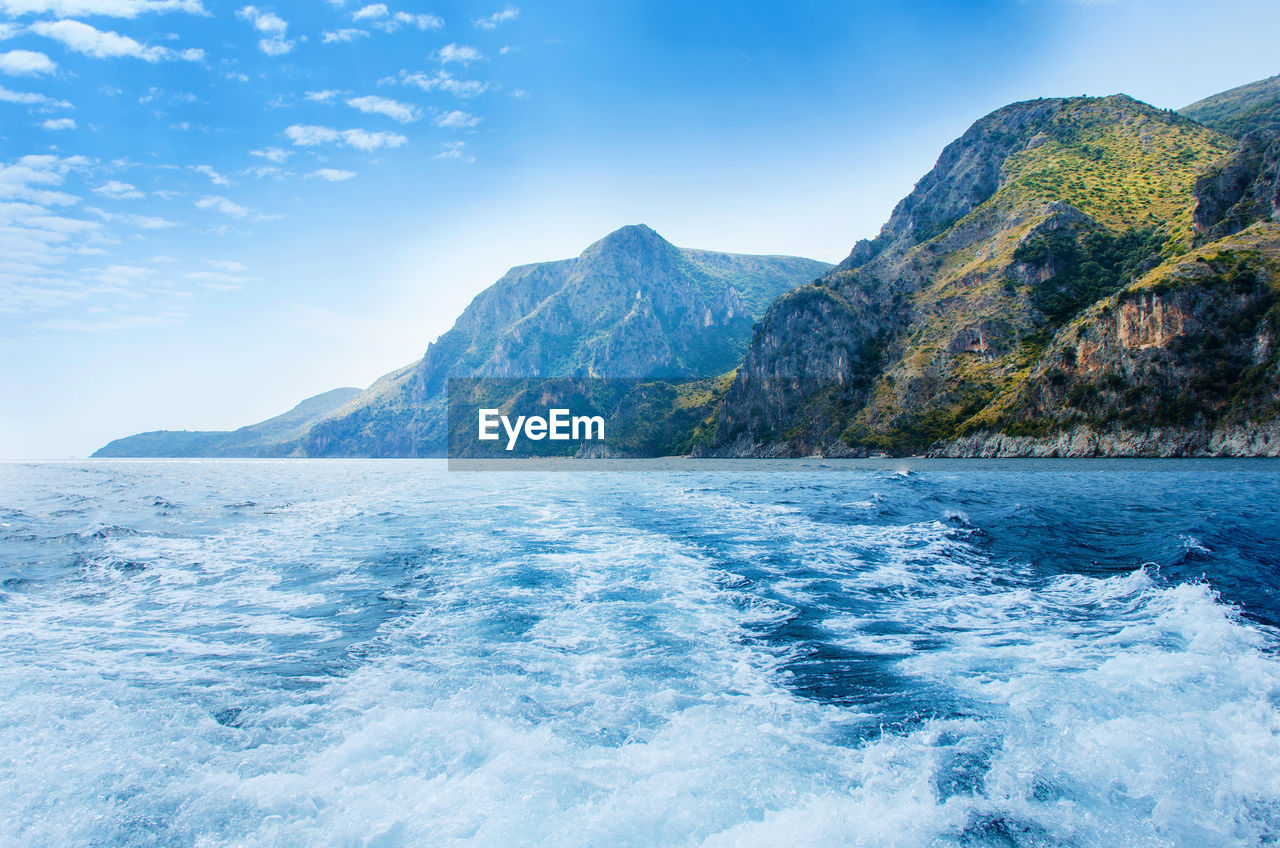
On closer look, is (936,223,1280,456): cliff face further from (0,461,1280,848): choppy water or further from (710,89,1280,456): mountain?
(0,461,1280,848): choppy water

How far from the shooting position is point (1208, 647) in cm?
944

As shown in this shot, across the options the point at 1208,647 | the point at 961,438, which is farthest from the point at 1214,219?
the point at 1208,647

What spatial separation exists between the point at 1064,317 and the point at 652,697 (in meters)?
156

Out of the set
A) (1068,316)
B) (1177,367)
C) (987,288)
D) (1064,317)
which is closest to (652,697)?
(1177,367)

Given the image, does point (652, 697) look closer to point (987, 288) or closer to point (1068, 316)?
point (1068, 316)

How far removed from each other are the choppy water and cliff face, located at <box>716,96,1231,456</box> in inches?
4997

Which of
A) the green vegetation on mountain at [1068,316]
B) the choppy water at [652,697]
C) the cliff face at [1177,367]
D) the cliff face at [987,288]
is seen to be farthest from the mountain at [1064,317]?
the choppy water at [652,697]

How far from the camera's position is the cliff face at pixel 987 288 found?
429 feet

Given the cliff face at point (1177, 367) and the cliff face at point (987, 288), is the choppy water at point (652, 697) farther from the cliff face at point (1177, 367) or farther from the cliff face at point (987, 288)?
the cliff face at point (987, 288)

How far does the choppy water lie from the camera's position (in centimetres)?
579

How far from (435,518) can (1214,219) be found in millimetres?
146960

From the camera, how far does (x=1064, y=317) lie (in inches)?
5069

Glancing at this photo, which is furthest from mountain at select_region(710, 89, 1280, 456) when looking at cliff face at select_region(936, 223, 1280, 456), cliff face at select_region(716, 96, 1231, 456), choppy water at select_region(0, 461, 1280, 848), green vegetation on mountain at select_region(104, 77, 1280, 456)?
choppy water at select_region(0, 461, 1280, 848)

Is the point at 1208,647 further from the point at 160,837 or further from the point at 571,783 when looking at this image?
the point at 160,837
